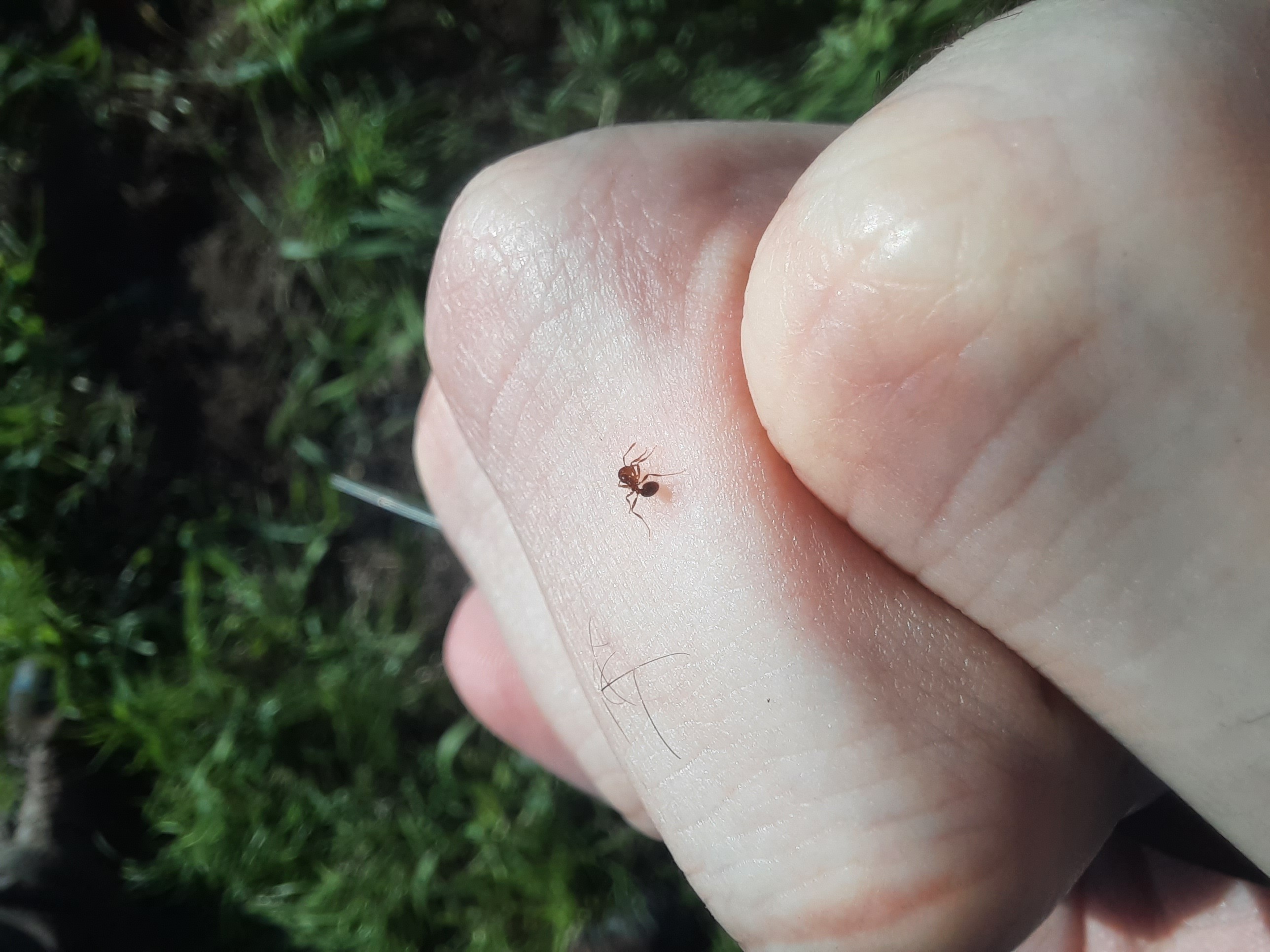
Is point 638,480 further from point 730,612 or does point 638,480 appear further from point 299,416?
point 299,416

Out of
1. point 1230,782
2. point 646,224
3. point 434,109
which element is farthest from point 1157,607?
point 434,109

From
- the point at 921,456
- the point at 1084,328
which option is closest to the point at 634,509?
the point at 921,456

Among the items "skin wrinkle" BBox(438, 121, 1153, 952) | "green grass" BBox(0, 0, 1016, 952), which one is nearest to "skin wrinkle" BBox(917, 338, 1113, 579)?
"skin wrinkle" BBox(438, 121, 1153, 952)

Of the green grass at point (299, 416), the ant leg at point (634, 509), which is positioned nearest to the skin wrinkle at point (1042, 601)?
the ant leg at point (634, 509)

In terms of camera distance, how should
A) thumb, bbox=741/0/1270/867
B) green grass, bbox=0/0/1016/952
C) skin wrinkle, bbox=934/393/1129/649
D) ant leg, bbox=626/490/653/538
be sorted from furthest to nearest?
1. green grass, bbox=0/0/1016/952
2. ant leg, bbox=626/490/653/538
3. skin wrinkle, bbox=934/393/1129/649
4. thumb, bbox=741/0/1270/867

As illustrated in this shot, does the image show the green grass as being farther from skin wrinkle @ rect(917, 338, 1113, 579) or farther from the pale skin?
skin wrinkle @ rect(917, 338, 1113, 579)

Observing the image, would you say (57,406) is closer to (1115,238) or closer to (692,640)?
(692,640)

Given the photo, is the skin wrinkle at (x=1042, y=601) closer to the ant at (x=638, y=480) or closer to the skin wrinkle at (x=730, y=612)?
the skin wrinkle at (x=730, y=612)
